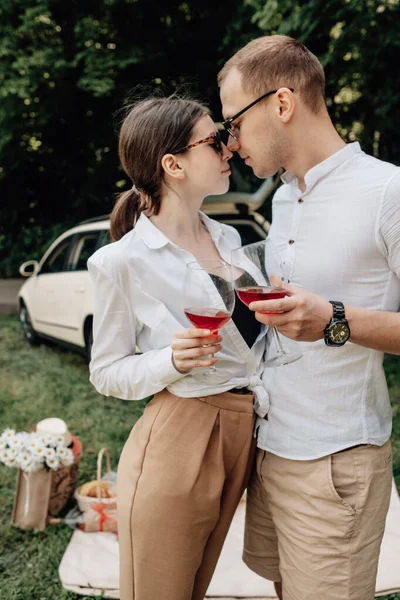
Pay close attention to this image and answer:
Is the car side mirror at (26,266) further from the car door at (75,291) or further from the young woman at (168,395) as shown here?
the young woman at (168,395)

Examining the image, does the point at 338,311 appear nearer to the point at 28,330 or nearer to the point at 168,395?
the point at 168,395

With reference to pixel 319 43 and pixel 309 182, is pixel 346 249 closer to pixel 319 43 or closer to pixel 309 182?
pixel 309 182

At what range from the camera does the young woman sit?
6.04 feet

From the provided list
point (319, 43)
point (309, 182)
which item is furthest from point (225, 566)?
point (319, 43)

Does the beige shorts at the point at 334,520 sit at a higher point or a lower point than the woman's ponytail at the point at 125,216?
lower

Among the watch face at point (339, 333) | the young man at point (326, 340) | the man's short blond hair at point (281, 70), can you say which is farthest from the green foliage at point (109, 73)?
the watch face at point (339, 333)

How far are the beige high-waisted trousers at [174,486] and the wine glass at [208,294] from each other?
38 centimetres

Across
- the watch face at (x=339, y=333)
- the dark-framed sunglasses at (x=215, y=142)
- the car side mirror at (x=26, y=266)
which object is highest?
the dark-framed sunglasses at (x=215, y=142)

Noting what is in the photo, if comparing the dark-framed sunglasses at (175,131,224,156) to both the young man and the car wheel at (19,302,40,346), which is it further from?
the car wheel at (19,302,40,346)

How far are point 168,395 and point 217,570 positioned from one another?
1.97 meters

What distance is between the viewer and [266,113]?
198cm

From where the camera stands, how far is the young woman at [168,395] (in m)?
1.84

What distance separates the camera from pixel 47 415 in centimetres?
548

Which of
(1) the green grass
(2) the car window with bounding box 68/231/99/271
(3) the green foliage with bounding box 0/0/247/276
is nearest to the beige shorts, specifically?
(1) the green grass
